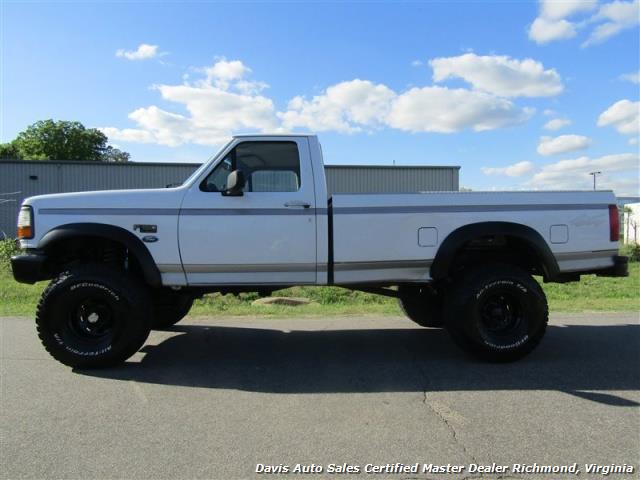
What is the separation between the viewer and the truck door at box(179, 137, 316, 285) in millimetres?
4895

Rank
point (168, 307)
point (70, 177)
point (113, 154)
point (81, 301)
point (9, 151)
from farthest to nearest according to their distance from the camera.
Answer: point (113, 154)
point (9, 151)
point (70, 177)
point (168, 307)
point (81, 301)

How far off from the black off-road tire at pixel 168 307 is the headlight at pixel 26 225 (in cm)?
134

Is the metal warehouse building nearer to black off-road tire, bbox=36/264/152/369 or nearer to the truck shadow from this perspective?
the truck shadow

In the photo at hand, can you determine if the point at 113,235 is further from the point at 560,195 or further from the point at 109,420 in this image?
the point at 560,195

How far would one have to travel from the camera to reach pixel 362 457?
9.76 feet

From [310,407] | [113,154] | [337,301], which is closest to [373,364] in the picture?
[310,407]

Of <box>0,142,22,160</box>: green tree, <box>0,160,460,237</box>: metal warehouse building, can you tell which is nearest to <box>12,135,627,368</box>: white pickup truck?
<box>0,160,460,237</box>: metal warehouse building

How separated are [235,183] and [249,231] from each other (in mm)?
508

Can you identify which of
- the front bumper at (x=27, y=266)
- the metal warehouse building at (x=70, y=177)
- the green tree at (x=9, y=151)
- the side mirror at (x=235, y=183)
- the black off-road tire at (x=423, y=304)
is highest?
the green tree at (x=9, y=151)

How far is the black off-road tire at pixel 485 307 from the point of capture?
493 centimetres

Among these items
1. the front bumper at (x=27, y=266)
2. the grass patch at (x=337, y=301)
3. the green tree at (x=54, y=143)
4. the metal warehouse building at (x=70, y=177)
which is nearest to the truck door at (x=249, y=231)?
the front bumper at (x=27, y=266)

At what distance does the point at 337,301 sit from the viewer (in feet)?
31.6

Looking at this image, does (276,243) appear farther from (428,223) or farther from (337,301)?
(337,301)

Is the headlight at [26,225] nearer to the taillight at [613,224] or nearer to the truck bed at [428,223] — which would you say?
the truck bed at [428,223]
